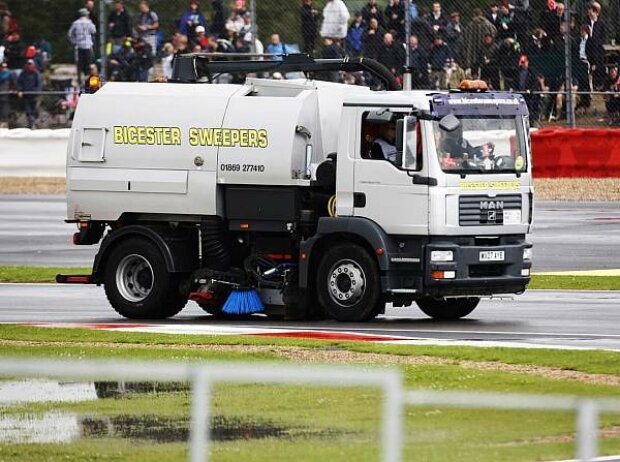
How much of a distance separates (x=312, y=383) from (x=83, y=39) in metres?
26.9

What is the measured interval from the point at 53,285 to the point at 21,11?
13.2 metres

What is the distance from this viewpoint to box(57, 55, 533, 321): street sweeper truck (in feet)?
57.3

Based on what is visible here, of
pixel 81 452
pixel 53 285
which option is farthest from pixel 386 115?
pixel 81 452

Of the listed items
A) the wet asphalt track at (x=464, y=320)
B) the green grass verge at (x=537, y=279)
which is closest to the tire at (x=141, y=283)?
the wet asphalt track at (x=464, y=320)

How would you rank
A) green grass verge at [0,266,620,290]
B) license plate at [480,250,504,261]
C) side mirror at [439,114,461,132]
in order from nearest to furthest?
side mirror at [439,114,461,132]
license plate at [480,250,504,261]
green grass verge at [0,266,620,290]

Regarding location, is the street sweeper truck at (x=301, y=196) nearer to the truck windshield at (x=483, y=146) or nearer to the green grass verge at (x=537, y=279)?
the truck windshield at (x=483, y=146)

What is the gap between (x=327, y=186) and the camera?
59.2 feet

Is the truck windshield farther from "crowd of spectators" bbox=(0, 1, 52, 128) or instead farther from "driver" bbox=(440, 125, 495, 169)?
"crowd of spectators" bbox=(0, 1, 52, 128)

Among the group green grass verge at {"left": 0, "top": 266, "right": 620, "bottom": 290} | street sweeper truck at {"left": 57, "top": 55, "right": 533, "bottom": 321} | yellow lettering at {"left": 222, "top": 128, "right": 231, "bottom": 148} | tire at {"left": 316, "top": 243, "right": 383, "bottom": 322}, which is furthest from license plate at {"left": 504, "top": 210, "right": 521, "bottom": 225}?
green grass verge at {"left": 0, "top": 266, "right": 620, "bottom": 290}

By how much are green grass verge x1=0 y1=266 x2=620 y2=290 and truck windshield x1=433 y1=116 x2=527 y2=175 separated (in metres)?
4.08

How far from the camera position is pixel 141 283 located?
1881cm

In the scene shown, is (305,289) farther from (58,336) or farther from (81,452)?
(81,452)

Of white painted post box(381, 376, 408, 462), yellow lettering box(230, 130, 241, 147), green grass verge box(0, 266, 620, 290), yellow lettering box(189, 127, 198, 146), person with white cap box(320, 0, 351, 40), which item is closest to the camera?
white painted post box(381, 376, 408, 462)

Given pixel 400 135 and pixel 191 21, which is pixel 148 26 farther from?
pixel 400 135
